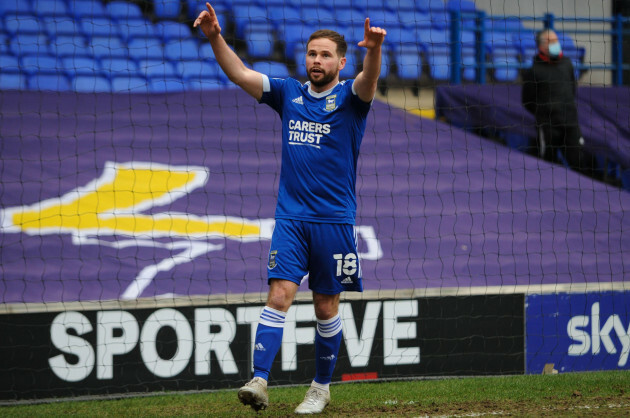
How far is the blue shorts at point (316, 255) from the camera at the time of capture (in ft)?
14.0

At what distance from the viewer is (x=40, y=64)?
10328 mm

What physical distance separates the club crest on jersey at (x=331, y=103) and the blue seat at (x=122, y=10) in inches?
292

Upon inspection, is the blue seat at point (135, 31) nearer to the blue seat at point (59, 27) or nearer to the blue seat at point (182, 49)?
the blue seat at point (182, 49)

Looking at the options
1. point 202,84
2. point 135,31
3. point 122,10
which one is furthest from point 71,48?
point 202,84

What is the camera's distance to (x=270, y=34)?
11359mm

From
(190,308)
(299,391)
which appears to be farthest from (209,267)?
(299,391)

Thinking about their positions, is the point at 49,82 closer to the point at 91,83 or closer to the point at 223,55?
the point at 91,83

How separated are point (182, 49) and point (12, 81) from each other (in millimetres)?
2283

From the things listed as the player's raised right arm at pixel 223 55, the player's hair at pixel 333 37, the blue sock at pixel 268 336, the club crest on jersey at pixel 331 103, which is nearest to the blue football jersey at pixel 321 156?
the club crest on jersey at pixel 331 103

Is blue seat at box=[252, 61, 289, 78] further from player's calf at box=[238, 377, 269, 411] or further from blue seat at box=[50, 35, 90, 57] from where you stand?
player's calf at box=[238, 377, 269, 411]

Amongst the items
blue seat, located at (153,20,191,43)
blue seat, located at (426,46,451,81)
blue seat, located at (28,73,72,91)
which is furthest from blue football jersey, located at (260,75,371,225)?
blue seat, located at (426,46,451,81)

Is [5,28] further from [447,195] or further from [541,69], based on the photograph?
[541,69]

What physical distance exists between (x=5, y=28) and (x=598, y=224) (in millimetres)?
7565

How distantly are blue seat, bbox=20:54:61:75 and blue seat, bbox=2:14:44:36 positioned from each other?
33 centimetres
